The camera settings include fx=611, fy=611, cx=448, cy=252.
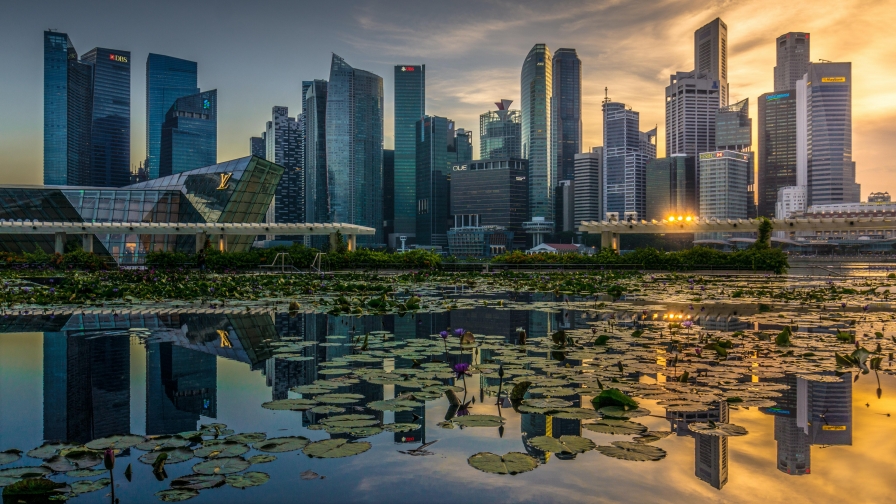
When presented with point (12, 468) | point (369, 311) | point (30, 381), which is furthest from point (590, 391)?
point (369, 311)

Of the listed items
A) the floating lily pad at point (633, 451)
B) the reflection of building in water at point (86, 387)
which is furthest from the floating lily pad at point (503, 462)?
the reflection of building in water at point (86, 387)

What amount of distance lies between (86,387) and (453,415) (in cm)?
374

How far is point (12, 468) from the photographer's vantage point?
3531mm

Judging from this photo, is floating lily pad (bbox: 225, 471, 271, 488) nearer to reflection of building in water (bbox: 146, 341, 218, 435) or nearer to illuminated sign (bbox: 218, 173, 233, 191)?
reflection of building in water (bbox: 146, 341, 218, 435)

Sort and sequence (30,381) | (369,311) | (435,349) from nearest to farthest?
→ (30,381) < (435,349) < (369,311)

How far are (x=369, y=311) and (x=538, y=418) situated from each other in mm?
7960

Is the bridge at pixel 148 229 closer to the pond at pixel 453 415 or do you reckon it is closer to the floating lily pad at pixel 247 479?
the pond at pixel 453 415

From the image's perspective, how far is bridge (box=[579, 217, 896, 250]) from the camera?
41.9m

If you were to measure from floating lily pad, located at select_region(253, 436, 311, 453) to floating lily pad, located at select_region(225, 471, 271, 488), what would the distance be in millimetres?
424

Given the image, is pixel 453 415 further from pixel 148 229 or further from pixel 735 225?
pixel 148 229

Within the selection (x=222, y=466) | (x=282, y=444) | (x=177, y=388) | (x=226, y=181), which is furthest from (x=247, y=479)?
(x=226, y=181)

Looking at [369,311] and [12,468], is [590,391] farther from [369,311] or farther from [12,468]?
[369,311]

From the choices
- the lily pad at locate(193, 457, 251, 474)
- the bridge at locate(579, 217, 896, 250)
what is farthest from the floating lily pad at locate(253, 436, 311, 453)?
the bridge at locate(579, 217, 896, 250)

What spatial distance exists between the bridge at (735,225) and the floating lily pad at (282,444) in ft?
138
